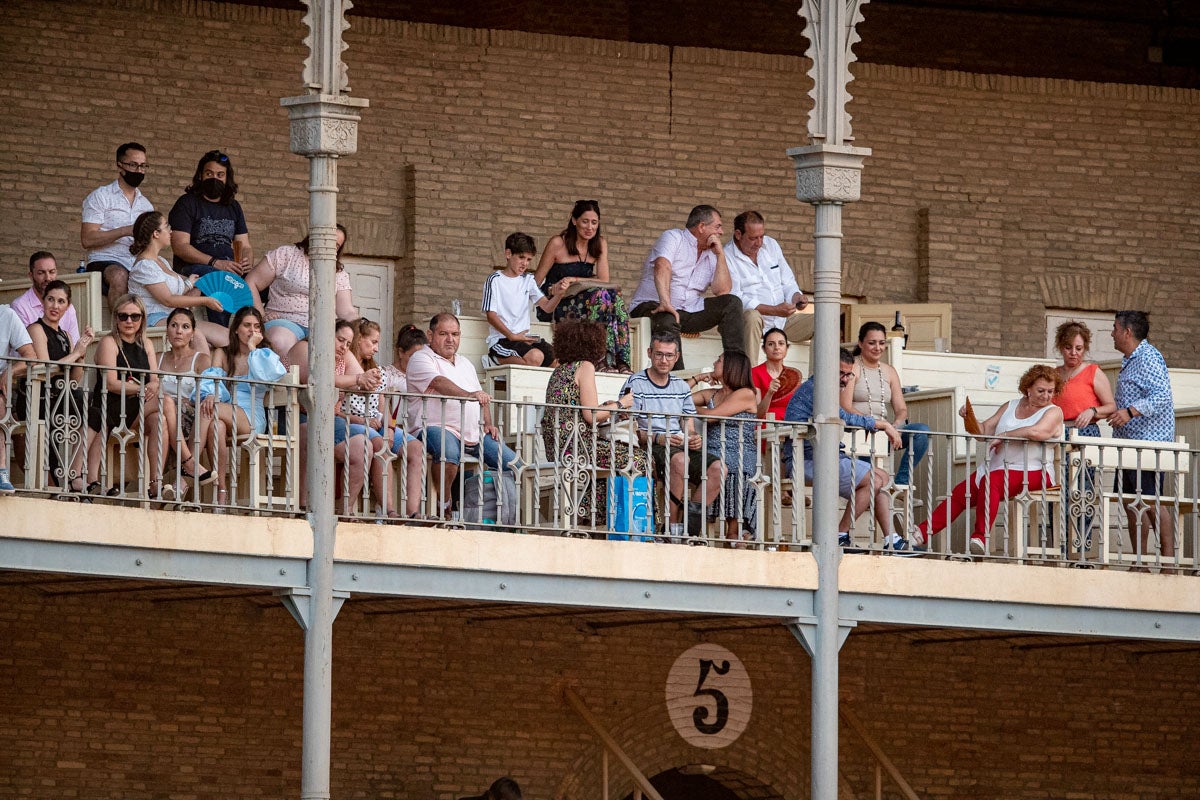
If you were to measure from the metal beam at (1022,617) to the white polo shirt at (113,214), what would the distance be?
5.18m

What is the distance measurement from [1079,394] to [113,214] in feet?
20.6

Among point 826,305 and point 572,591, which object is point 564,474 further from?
point 826,305

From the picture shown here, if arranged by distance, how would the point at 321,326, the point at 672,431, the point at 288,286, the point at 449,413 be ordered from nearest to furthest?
the point at 321,326 → the point at 449,413 → the point at 672,431 → the point at 288,286

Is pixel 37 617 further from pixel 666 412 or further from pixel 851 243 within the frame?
pixel 851 243

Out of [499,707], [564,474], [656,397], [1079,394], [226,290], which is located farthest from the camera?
[499,707]

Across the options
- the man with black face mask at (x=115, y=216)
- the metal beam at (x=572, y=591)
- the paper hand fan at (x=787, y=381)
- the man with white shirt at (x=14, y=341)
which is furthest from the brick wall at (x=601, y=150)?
the metal beam at (x=572, y=591)

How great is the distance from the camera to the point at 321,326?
12781 millimetres

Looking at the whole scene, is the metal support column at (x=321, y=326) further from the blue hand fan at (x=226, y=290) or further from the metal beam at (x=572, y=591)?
the blue hand fan at (x=226, y=290)

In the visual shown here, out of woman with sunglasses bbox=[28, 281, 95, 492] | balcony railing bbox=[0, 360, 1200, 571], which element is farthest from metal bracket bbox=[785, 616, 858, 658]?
woman with sunglasses bbox=[28, 281, 95, 492]

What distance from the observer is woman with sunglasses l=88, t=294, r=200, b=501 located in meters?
12.3

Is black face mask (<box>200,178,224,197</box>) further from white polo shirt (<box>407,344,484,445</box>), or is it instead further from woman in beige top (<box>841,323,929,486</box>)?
woman in beige top (<box>841,323,929,486</box>)

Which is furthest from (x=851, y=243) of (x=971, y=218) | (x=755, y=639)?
(x=755, y=639)

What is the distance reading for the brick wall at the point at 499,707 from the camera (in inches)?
622

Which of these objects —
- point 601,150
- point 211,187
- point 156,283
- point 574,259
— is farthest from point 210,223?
point 601,150
